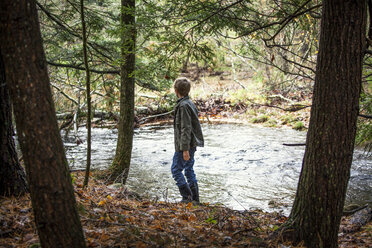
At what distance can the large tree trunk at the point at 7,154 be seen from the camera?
11.1 ft

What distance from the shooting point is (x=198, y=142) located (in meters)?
5.22

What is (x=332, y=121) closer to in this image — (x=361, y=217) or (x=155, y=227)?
(x=155, y=227)

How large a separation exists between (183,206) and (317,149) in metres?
2.58

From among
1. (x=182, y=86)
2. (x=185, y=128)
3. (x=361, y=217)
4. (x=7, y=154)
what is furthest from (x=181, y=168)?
(x=361, y=217)

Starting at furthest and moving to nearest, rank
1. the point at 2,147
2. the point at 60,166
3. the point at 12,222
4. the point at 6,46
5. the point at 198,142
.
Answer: the point at 198,142 < the point at 2,147 < the point at 12,222 < the point at 60,166 < the point at 6,46

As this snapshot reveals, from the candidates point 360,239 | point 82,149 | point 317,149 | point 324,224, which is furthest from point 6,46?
point 82,149

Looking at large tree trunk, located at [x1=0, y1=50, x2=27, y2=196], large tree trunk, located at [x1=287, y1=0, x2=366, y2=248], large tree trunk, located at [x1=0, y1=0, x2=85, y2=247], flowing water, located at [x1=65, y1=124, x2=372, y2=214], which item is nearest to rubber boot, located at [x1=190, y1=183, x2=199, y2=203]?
flowing water, located at [x1=65, y1=124, x2=372, y2=214]

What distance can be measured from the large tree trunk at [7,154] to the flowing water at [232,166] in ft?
7.63

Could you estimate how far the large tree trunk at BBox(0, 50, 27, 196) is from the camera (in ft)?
11.1

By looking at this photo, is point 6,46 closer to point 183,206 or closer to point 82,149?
point 183,206

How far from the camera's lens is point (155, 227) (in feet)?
10.5

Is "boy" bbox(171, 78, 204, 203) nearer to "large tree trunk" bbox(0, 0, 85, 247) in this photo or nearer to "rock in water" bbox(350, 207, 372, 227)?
"rock in water" bbox(350, 207, 372, 227)

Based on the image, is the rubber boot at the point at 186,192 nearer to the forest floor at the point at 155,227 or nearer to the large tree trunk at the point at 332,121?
the forest floor at the point at 155,227

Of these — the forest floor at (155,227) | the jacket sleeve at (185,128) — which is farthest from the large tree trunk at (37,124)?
the jacket sleeve at (185,128)
